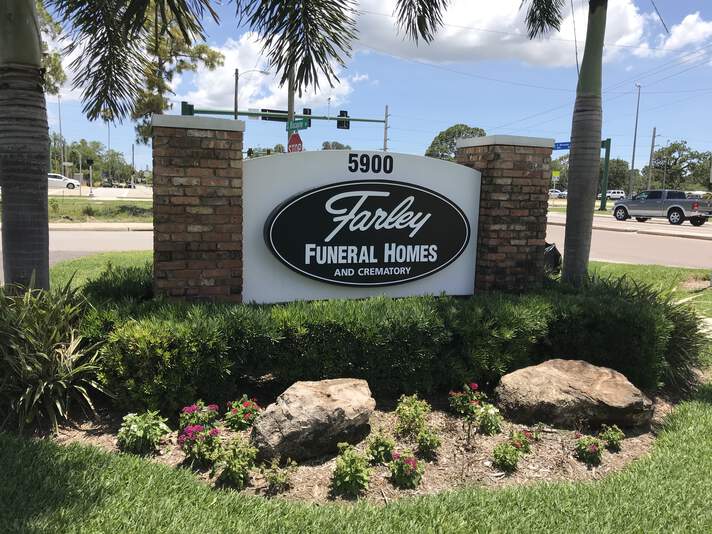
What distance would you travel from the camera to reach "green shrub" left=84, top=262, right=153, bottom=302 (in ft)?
16.5

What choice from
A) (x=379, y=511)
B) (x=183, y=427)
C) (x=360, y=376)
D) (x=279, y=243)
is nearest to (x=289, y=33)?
(x=279, y=243)

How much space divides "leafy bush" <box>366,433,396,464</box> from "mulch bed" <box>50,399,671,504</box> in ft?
0.18

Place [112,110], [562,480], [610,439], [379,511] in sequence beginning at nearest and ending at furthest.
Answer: [379,511] → [562,480] → [610,439] → [112,110]

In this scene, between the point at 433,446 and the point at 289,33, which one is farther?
the point at 289,33

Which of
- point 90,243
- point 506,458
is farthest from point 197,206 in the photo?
point 90,243

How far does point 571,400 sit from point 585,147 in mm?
3542

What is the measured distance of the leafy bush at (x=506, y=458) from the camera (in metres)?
3.61

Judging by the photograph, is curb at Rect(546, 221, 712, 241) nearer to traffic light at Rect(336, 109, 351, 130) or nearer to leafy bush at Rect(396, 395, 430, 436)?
traffic light at Rect(336, 109, 351, 130)

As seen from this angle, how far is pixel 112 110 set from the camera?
700cm

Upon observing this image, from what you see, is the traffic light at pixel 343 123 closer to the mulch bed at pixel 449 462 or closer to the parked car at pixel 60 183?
the mulch bed at pixel 449 462

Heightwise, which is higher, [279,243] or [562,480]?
[279,243]

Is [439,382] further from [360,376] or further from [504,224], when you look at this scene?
[504,224]

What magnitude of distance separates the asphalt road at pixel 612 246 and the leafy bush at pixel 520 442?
36.3 feet

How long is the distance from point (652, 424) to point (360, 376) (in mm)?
2365
